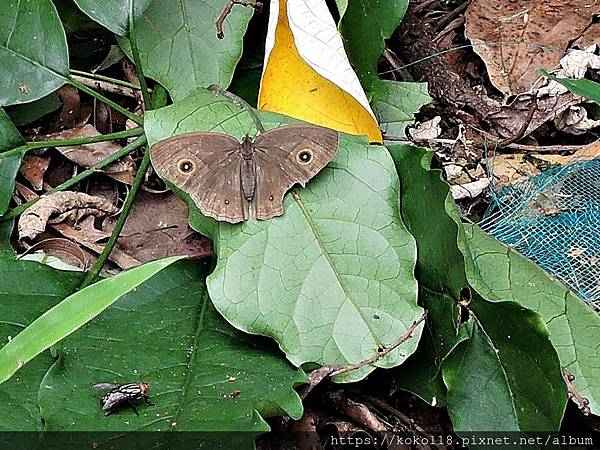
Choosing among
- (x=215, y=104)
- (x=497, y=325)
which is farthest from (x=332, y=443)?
(x=215, y=104)

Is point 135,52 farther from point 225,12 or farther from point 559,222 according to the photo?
point 559,222

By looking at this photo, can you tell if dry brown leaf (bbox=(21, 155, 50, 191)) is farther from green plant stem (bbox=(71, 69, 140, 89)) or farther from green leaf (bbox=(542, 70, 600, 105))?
green leaf (bbox=(542, 70, 600, 105))

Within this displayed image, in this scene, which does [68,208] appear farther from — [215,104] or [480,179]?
[480,179]

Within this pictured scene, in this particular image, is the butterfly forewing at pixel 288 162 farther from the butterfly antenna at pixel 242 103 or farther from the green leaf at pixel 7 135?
the green leaf at pixel 7 135

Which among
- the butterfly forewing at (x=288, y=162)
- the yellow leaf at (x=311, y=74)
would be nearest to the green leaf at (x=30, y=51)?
the yellow leaf at (x=311, y=74)

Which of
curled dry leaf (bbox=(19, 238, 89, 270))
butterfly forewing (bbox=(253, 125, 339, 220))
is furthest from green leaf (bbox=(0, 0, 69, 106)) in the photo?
butterfly forewing (bbox=(253, 125, 339, 220))

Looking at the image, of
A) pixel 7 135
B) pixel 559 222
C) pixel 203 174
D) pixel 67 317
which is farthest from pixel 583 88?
pixel 7 135

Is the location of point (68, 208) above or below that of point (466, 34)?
below
